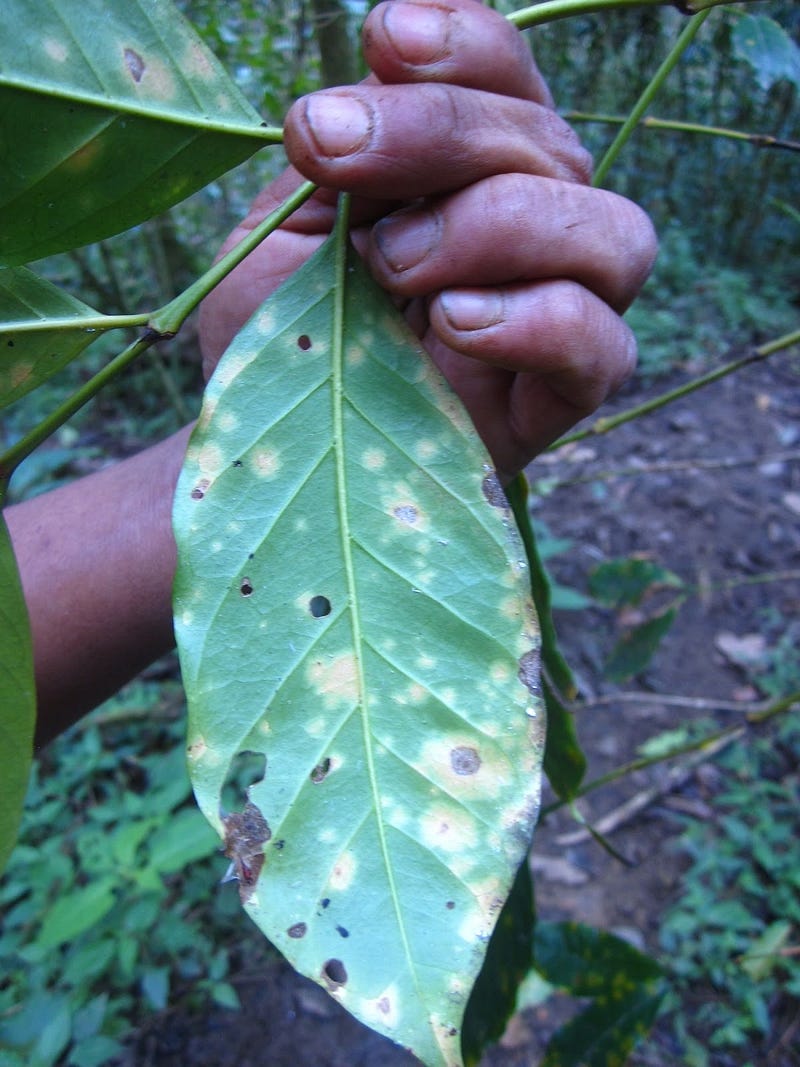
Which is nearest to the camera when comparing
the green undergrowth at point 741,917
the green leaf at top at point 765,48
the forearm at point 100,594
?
the forearm at point 100,594

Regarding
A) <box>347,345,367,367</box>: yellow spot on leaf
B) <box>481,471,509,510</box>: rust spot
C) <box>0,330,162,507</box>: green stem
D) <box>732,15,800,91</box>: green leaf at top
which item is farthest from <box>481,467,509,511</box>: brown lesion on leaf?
<box>732,15,800,91</box>: green leaf at top

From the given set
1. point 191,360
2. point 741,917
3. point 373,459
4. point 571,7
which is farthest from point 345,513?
point 191,360

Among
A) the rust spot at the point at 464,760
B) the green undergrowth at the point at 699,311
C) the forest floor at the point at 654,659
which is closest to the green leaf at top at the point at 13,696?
the rust spot at the point at 464,760

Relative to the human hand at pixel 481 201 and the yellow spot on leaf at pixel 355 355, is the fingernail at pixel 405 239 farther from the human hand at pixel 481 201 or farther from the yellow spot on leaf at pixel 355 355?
the yellow spot on leaf at pixel 355 355

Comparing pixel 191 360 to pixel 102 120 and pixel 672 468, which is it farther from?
pixel 102 120

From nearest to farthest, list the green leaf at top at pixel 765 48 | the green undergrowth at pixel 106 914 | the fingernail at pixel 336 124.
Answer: the fingernail at pixel 336 124 < the green leaf at top at pixel 765 48 < the green undergrowth at pixel 106 914

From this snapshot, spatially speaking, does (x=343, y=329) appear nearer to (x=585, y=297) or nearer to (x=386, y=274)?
(x=386, y=274)

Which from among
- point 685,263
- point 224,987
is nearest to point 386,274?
point 224,987
